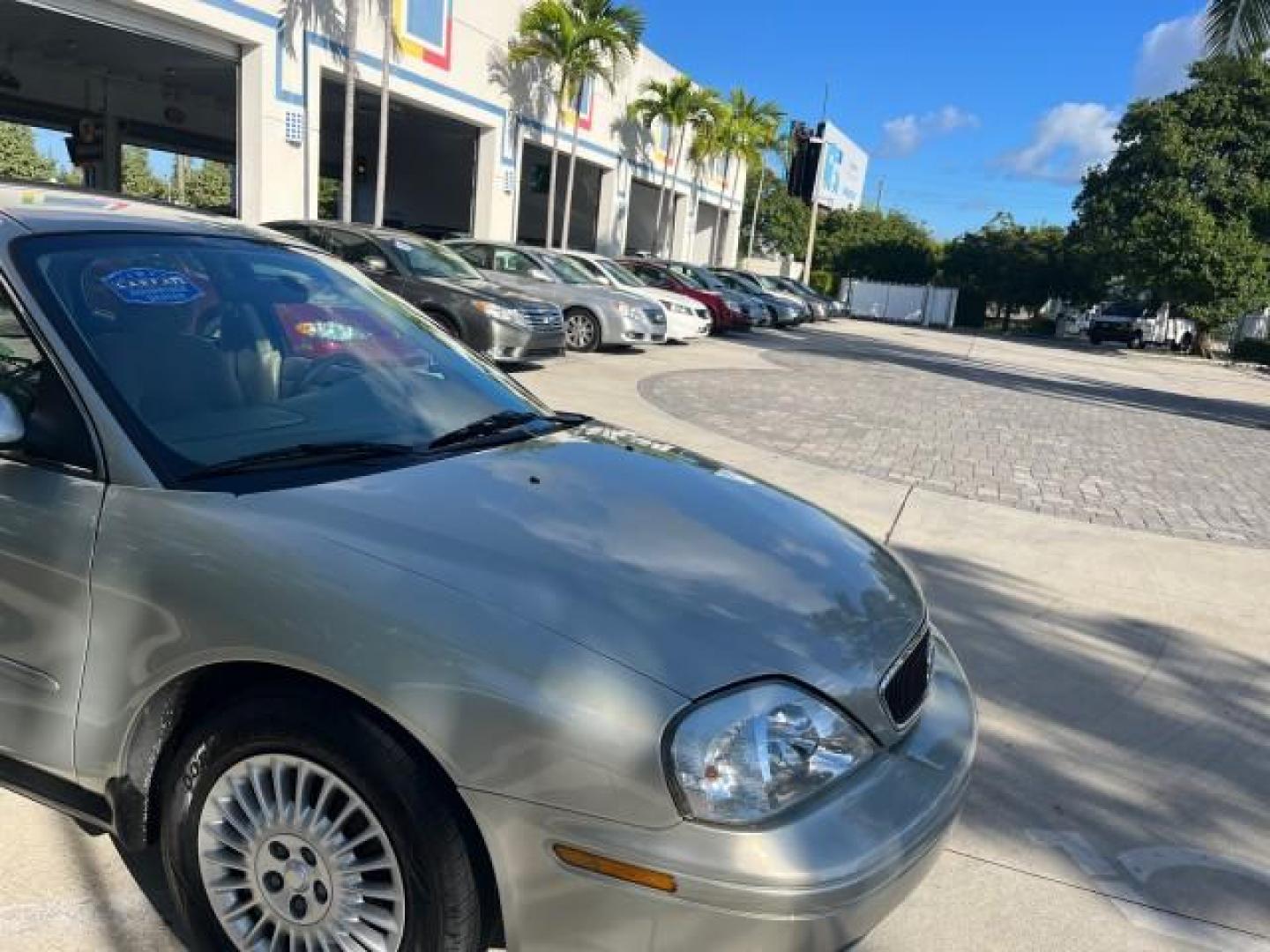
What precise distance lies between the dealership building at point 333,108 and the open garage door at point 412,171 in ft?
0.23

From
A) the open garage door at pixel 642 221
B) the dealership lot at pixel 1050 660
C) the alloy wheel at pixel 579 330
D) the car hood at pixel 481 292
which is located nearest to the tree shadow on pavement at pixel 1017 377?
the dealership lot at pixel 1050 660

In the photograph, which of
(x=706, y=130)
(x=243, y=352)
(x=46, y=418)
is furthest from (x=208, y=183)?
(x=46, y=418)

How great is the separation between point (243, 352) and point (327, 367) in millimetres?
271

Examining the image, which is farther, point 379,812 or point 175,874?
point 175,874

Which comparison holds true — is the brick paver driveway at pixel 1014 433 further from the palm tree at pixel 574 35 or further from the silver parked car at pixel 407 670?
the palm tree at pixel 574 35

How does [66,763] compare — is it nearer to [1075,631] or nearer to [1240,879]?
[1240,879]

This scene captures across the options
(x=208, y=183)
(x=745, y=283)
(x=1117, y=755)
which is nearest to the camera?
(x=1117, y=755)

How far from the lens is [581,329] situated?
49.2 ft

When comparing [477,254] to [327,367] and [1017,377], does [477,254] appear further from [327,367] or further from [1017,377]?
[327,367]

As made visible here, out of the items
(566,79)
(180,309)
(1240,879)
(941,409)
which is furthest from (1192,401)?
(180,309)

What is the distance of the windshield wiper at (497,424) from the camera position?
2824 mm

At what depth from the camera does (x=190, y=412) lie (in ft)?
8.05

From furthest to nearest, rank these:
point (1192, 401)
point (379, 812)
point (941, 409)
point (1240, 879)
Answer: point (1192, 401) < point (941, 409) < point (1240, 879) < point (379, 812)

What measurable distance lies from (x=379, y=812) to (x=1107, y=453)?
10.2 metres
